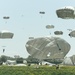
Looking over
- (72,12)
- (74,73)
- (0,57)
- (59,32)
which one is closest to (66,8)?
(72,12)

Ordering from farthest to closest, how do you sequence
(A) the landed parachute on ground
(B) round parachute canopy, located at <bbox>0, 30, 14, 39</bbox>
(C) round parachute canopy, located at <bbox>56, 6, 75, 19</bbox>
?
(A) the landed parachute on ground
(B) round parachute canopy, located at <bbox>0, 30, 14, 39</bbox>
(C) round parachute canopy, located at <bbox>56, 6, 75, 19</bbox>

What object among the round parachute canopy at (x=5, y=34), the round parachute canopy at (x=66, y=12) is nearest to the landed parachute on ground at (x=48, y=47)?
the round parachute canopy at (x=5, y=34)

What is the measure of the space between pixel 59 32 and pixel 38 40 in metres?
12.0

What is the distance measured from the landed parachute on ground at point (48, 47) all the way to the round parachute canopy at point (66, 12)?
1239 inches

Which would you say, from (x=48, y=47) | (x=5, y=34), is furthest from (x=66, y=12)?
(x=48, y=47)

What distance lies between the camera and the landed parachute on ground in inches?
3509

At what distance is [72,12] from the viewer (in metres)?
55.1

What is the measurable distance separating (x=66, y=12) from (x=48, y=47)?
3868cm

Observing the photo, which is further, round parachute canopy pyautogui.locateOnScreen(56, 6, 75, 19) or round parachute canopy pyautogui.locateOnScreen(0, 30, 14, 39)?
round parachute canopy pyautogui.locateOnScreen(0, 30, 14, 39)

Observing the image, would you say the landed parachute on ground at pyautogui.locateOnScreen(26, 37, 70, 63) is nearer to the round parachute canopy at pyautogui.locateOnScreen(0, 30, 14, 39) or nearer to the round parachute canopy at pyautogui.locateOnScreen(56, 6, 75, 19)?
the round parachute canopy at pyautogui.locateOnScreen(0, 30, 14, 39)

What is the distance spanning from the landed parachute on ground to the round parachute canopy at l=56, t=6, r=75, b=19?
3147cm

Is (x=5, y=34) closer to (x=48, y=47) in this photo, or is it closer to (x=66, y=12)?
(x=48, y=47)

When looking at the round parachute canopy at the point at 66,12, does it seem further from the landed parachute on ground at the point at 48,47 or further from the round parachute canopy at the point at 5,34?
the landed parachute on ground at the point at 48,47

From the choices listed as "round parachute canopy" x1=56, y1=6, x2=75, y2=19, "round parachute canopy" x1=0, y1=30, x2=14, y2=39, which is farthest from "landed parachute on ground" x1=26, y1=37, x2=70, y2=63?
"round parachute canopy" x1=56, y1=6, x2=75, y2=19
